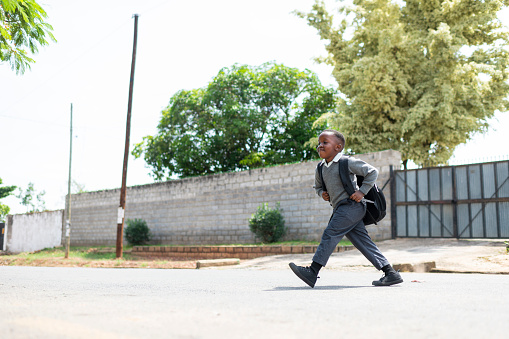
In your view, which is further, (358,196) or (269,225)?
(269,225)

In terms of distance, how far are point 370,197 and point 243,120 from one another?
23405mm

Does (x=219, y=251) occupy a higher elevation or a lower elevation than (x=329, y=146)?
lower

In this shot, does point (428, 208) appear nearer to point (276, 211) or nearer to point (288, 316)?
point (276, 211)

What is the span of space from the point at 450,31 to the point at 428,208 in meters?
9.26

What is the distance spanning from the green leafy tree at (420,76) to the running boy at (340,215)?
570 inches

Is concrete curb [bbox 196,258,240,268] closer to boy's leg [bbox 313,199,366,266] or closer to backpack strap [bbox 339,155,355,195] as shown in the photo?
boy's leg [bbox 313,199,366,266]

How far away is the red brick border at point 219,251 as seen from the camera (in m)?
14.8

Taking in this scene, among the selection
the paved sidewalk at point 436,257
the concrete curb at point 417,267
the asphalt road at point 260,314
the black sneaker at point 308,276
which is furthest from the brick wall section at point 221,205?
the asphalt road at point 260,314

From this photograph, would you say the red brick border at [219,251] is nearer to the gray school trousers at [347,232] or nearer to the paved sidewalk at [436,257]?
the paved sidewalk at [436,257]

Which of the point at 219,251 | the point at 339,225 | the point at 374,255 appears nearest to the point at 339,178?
the point at 339,225

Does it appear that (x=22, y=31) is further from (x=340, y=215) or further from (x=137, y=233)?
(x=137, y=233)

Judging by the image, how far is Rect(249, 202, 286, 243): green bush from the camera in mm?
17062

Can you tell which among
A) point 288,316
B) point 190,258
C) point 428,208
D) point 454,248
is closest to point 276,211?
point 190,258

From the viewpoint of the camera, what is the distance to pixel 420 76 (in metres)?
20.5
